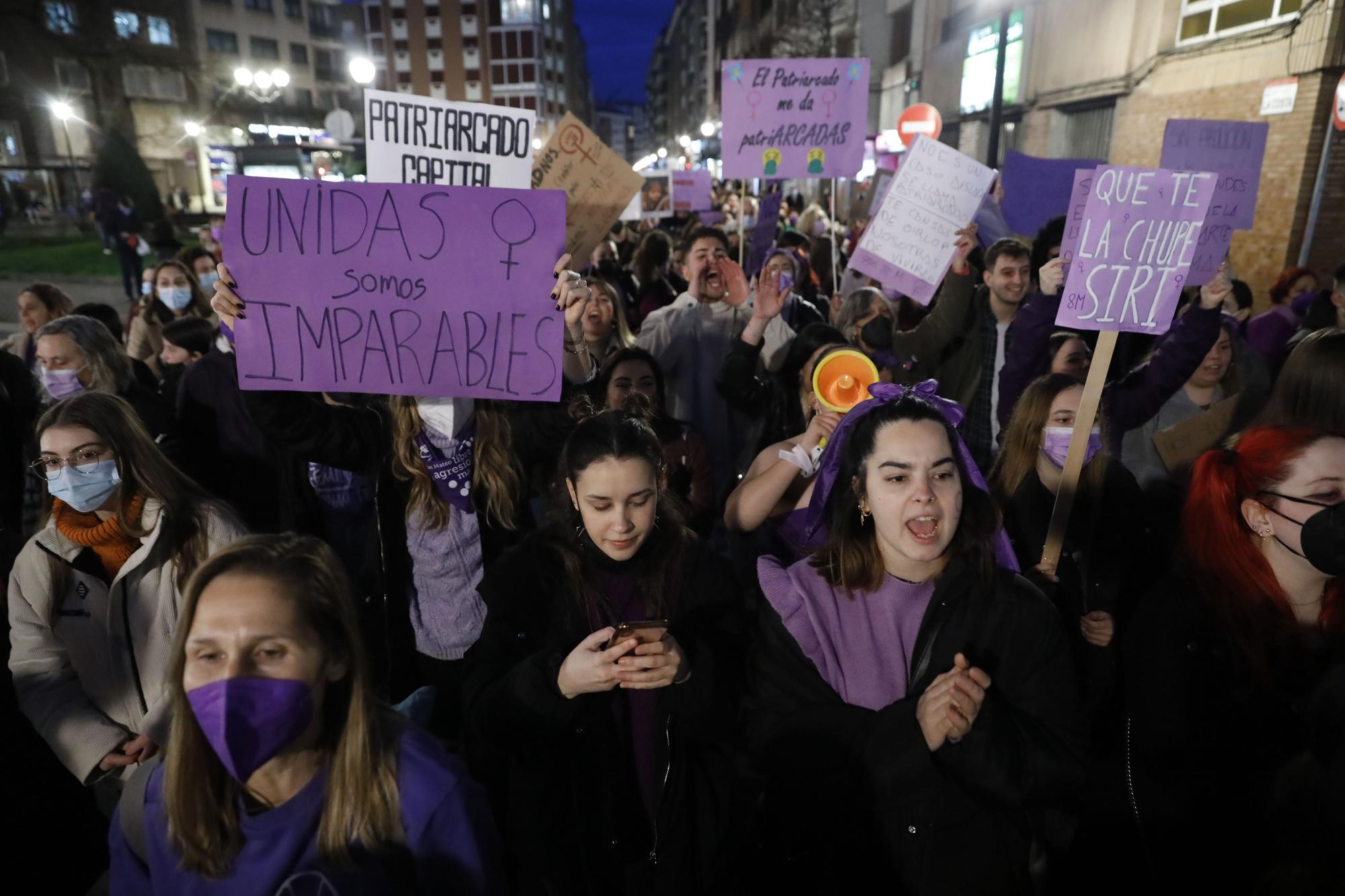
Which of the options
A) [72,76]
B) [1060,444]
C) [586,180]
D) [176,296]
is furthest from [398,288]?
[72,76]

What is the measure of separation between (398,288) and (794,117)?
442cm

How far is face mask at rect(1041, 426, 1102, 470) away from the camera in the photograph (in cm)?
305

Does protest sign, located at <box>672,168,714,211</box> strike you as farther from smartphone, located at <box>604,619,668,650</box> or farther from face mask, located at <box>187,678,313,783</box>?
face mask, located at <box>187,678,313,783</box>

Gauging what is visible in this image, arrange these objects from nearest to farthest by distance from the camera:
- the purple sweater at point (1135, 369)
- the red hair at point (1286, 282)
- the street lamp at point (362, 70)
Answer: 1. the purple sweater at point (1135, 369)
2. the red hair at point (1286, 282)
3. the street lamp at point (362, 70)

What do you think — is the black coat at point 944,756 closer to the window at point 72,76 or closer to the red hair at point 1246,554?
the red hair at point 1246,554

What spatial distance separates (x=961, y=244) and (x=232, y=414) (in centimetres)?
388

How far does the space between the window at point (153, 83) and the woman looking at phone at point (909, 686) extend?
62.4m

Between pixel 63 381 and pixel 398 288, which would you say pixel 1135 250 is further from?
pixel 63 381

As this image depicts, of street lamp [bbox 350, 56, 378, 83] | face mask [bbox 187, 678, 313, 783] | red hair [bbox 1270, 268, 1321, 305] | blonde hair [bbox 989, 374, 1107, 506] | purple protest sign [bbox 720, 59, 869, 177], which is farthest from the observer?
street lamp [bbox 350, 56, 378, 83]

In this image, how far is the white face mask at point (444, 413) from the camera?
9.78 feet

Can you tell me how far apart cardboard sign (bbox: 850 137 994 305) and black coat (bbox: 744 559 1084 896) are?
3057 mm

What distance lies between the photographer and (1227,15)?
38.0 ft

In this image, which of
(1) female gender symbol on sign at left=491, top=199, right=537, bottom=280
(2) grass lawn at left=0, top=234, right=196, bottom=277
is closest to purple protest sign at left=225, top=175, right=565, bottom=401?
(1) female gender symbol on sign at left=491, top=199, right=537, bottom=280

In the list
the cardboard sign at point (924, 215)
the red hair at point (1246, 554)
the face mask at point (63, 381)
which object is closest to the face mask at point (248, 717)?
the red hair at point (1246, 554)
